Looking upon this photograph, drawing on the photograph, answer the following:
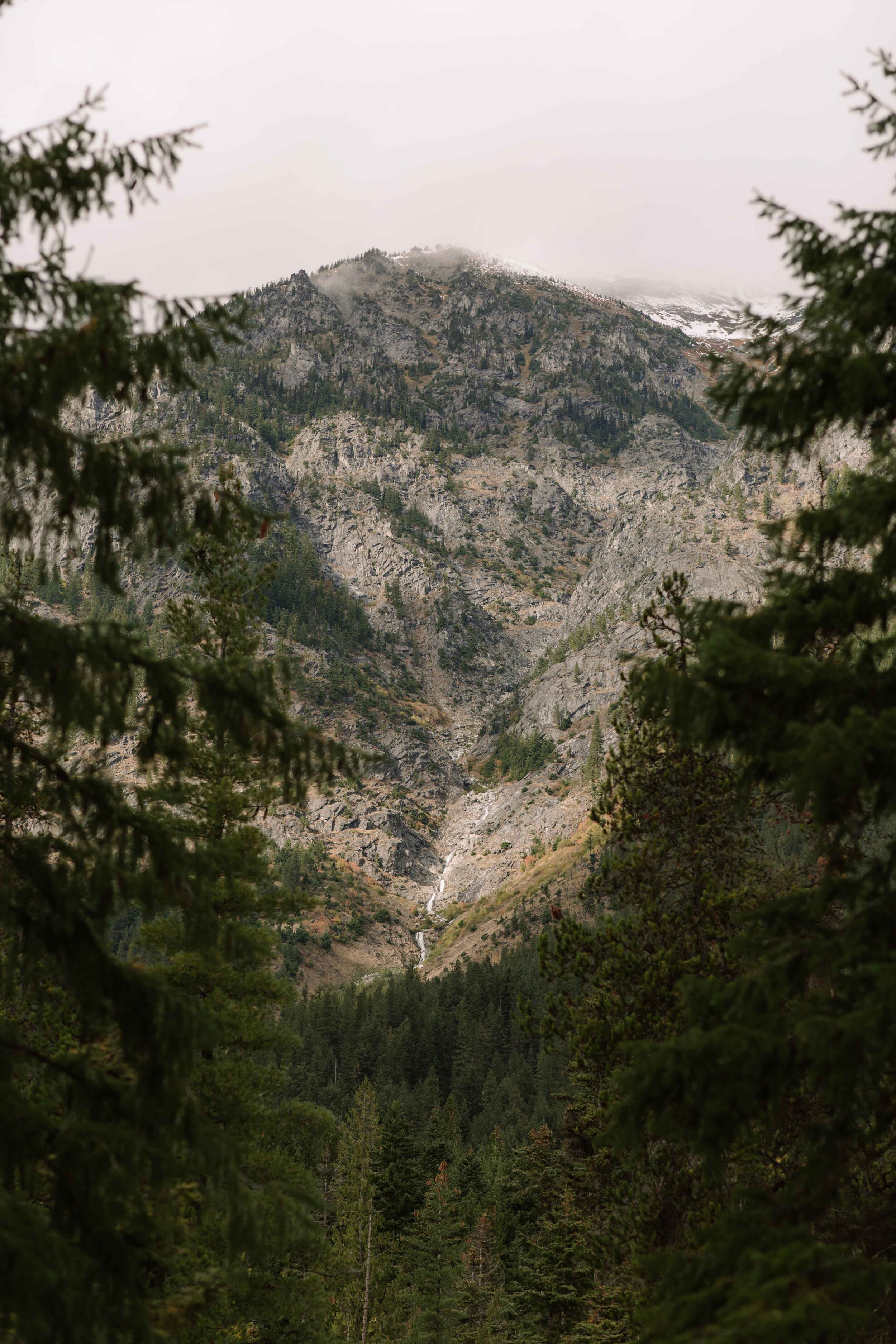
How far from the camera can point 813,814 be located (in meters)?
5.41

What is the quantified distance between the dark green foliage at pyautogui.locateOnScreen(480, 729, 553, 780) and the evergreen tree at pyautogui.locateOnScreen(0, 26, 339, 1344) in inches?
6433

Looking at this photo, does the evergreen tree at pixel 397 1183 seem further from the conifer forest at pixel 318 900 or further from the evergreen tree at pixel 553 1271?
the conifer forest at pixel 318 900

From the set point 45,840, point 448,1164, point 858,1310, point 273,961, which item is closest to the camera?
point 858,1310

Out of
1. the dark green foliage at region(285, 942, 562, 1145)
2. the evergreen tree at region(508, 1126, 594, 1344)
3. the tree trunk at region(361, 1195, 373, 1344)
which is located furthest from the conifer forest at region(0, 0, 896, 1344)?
the dark green foliage at region(285, 942, 562, 1145)

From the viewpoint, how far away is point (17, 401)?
504 centimetres

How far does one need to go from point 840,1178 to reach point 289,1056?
9393 mm

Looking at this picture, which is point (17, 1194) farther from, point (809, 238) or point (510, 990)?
point (510, 990)

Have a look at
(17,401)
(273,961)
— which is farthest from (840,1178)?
(273,961)

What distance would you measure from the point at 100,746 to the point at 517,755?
17245 centimetres

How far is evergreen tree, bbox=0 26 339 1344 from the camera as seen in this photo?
484 centimetres

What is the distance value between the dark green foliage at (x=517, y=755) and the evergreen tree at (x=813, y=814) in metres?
163

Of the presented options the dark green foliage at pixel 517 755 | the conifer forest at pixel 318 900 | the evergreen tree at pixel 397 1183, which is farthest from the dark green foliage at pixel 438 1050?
the dark green foliage at pixel 517 755

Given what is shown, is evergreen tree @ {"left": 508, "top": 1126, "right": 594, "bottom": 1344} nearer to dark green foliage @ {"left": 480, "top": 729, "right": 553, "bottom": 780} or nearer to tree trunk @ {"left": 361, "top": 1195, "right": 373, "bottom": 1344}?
tree trunk @ {"left": 361, "top": 1195, "right": 373, "bottom": 1344}

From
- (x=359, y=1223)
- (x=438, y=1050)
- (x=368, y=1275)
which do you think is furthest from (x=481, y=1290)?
(x=438, y=1050)
